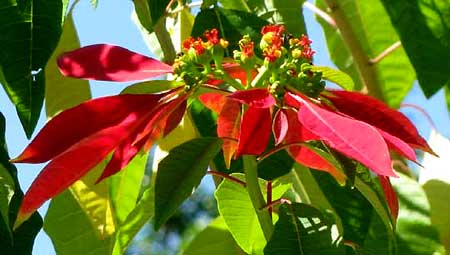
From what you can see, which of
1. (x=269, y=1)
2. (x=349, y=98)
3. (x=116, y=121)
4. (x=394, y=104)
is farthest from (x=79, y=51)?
(x=394, y=104)

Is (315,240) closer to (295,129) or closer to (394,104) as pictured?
(295,129)

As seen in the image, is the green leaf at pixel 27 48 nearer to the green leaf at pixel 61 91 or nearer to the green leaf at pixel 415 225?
the green leaf at pixel 61 91

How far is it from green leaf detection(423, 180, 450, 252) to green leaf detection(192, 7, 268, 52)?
0.99ft

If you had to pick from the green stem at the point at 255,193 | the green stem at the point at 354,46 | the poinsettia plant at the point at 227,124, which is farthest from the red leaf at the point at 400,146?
the green stem at the point at 354,46

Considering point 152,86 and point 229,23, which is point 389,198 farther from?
point 229,23

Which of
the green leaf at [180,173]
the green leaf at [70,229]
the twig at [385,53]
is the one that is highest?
the green leaf at [180,173]

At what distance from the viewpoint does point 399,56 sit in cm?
146

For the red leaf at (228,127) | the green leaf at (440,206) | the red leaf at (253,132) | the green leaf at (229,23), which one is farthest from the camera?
the green leaf at (440,206)

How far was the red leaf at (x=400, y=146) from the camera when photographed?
74 centimetres

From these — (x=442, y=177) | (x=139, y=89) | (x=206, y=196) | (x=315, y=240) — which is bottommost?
(x=206, y=196)

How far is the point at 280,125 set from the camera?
0.80 meters

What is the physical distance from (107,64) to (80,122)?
0.08 metres

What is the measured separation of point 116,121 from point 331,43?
83cm

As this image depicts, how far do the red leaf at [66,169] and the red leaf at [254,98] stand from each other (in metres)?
0.09
